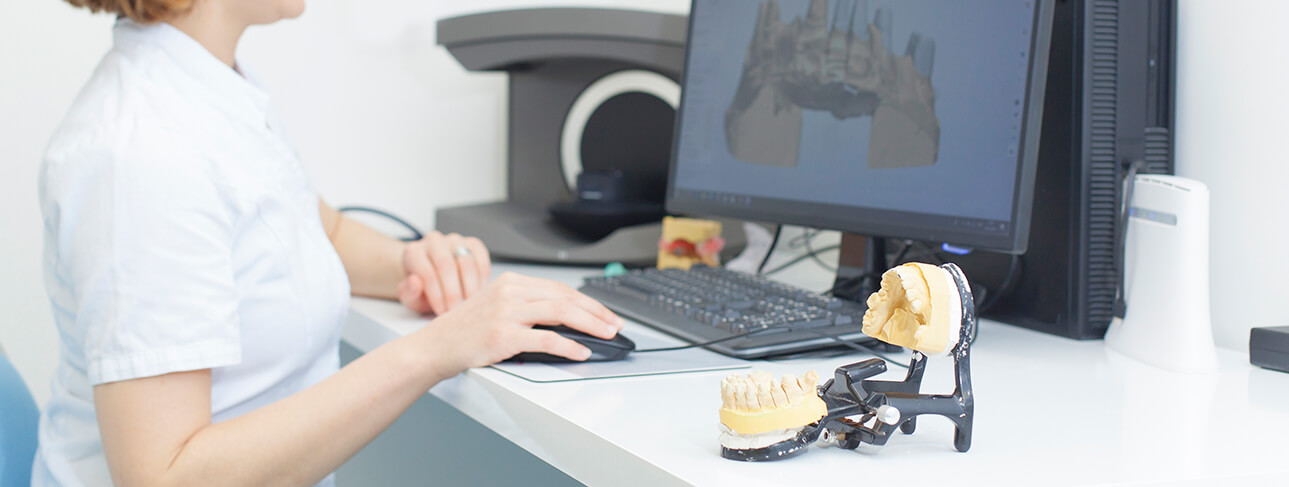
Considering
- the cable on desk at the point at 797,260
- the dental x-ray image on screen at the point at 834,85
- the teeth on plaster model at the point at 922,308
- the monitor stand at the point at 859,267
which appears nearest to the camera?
the teeth on plaster model at the point at 922,308

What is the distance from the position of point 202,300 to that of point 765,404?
0.39 metres

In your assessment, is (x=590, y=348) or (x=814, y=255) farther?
(x=814, y=255)

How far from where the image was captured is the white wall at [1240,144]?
30.4 inches

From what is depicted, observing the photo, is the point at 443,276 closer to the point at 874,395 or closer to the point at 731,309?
the point at 731,309

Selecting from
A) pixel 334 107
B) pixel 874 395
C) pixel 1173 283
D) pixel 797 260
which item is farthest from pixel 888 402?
pixel 334 107

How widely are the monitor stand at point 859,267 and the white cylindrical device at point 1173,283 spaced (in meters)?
0.26

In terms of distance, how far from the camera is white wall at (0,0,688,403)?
1255 mm

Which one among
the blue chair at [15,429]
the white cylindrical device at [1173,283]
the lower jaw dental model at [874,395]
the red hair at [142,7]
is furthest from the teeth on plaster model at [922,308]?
the blue chair at [15,429]

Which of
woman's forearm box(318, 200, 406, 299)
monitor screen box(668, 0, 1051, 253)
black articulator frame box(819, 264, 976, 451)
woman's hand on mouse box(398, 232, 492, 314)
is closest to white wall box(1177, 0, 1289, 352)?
monitor screen box(668, 0, 1051, 253)

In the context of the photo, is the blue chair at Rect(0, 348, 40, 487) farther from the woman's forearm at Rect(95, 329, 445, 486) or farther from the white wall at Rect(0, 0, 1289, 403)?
the white wall at Rect(0, 0, 1289, 403)

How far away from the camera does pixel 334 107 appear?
1.46 metres

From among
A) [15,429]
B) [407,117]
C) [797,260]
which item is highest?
[407,117]

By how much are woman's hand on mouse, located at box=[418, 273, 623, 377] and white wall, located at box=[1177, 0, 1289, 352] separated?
516 millimetres

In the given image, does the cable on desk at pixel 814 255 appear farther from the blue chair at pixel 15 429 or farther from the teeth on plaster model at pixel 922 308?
the blue chair at pixel 15 429
